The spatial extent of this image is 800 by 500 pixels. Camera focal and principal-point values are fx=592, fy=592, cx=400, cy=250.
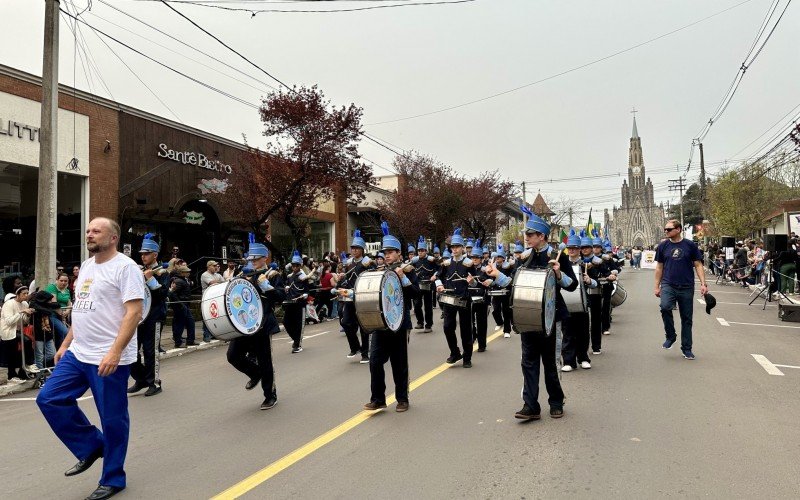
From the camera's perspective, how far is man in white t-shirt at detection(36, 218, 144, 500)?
423cm

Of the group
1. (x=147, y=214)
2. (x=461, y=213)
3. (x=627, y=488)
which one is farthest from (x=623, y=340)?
(x=461, y=213)

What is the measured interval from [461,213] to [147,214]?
1901cm

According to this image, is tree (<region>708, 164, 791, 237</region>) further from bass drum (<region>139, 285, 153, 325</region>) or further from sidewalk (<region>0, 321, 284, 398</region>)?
bass drum (<region>139, 285, 153, 325</region>)

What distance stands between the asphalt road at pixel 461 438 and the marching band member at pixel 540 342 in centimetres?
21

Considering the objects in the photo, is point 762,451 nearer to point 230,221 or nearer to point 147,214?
point 147,214

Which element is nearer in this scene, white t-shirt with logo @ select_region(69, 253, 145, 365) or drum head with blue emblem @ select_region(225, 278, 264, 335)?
white t-shirt with logo @ select_region(69, 253, 145, 365)

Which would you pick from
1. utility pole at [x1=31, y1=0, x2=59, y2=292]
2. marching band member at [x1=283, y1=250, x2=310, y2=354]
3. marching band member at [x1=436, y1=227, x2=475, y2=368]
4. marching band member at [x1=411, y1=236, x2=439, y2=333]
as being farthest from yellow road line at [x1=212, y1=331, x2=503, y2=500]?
utility pole at [x1=31, y1=0, x2=59, y2=292]

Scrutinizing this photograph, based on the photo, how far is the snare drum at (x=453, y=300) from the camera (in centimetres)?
920

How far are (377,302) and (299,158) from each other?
12996 mm

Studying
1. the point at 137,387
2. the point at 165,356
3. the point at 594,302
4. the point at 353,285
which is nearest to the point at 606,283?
the point at 594,302

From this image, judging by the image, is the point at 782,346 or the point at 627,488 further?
the point at 782,346

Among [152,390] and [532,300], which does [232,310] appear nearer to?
[152,390]

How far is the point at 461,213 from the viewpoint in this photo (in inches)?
1351

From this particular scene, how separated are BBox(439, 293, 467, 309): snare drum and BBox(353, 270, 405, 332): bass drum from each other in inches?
101
